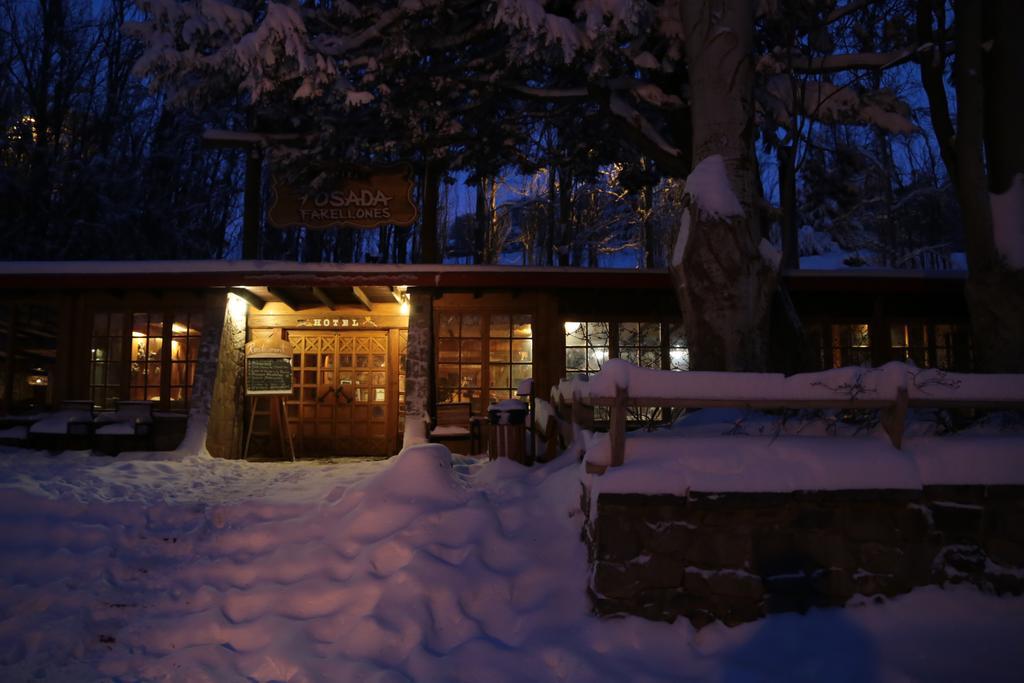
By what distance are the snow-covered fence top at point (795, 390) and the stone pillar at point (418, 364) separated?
5.70 meters

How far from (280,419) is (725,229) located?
24.1 ft

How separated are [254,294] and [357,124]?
3.16m

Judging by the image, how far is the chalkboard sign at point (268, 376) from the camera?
978 centimetres

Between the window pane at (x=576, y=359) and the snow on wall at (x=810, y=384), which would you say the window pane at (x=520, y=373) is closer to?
the window pane at (x=576, y=359)

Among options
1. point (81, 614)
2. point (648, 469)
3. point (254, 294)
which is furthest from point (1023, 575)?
point (254, 294)

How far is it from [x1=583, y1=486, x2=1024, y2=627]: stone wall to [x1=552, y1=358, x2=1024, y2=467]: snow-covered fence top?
0.52 metres

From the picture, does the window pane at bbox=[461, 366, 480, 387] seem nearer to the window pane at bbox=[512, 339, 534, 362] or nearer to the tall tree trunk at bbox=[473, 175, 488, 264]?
the window pane at bbox=[512, 339, 534, 362]

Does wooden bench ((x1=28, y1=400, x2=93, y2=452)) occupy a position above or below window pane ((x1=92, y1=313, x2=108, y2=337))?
below

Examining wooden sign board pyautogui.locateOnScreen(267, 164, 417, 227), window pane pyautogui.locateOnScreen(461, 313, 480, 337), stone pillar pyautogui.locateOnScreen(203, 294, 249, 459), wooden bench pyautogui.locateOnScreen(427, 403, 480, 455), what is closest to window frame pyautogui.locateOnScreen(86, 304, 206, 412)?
stone pillar pyautogui.locateOnScreen(203, 294, 249, 459)

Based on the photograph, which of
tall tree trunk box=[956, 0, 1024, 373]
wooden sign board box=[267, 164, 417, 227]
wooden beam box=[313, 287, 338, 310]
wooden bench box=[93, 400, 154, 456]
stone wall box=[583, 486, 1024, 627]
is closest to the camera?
stone wall box=[583, 486, 1024, 627]

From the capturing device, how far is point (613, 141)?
392 inches

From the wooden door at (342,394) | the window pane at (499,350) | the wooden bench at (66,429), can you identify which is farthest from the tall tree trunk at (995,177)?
the wooden bench at (66,429)

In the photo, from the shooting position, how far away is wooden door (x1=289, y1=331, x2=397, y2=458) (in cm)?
1086

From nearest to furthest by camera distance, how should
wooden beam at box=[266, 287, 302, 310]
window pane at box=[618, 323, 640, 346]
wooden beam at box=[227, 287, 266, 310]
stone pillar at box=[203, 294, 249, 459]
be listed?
1. stone pillar at box=[203, 294, 249, 459]
2. wooden beam at box=[227, 287, 266, 310]
3. wooden beam at box=[266, 287, 302, 310]
4. window pane at box=[618, 323, 640, 346]
